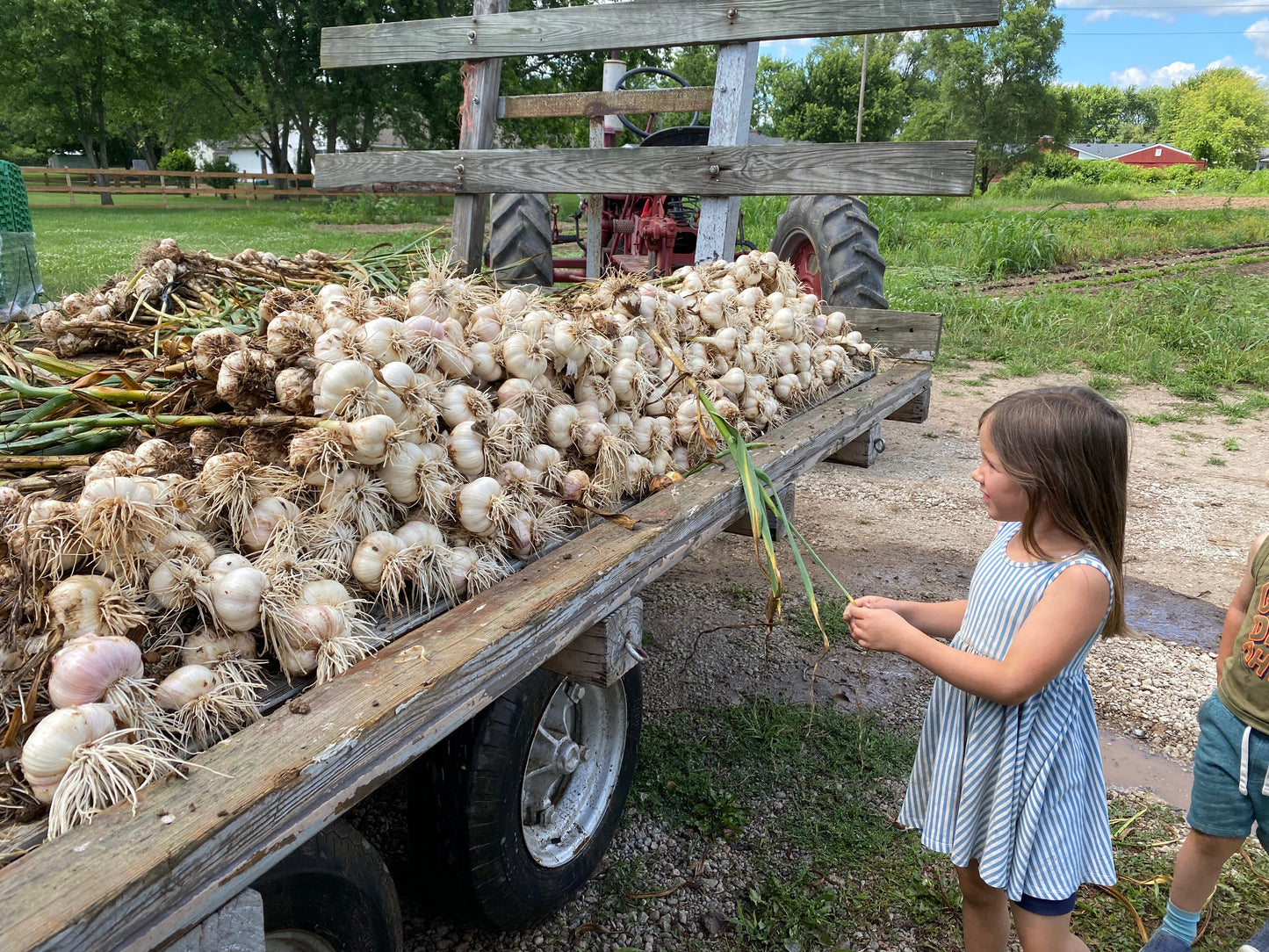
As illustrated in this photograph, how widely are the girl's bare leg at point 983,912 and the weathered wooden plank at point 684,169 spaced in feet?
7.54

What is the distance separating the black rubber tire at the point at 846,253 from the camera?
17.1 feet

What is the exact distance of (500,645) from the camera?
54.8 inches

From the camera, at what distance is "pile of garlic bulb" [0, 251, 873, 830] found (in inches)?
45.6

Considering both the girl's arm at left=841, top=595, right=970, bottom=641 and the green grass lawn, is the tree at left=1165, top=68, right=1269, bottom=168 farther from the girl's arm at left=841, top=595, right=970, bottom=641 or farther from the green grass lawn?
the girl's arm at left=841, top=595, right=970, bottom=641

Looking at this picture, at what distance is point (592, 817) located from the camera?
7.14ft

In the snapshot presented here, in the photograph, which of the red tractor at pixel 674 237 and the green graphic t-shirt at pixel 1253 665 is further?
the red tractor at pixel 674 237

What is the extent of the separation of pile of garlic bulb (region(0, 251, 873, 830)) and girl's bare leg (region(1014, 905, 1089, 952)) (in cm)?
127

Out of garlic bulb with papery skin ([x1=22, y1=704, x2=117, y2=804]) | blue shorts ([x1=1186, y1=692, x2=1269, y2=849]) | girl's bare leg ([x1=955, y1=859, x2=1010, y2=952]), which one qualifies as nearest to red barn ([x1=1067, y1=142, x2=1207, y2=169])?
blue shorts ([x1=1186, y1=692, x2=1269, y2=849])

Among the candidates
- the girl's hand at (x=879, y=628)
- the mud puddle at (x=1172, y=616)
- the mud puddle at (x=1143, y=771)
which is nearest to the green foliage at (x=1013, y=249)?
the mud puddle at (x=1172, y=616)

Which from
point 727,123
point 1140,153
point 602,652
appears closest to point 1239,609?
point 602,652

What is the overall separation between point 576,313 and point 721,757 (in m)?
1.53

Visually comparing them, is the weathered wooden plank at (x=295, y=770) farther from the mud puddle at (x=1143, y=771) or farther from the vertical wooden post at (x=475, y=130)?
the vertical wooden post at (x=475, y=130)

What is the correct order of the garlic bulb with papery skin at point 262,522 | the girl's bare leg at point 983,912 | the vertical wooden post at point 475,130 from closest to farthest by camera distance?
the garlic bulb with papery skin at point 262,522 → the girl's bare leg at point 983,912 → the vertical wooden post at point 475,130

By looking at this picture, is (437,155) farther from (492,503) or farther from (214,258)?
(492,503)
